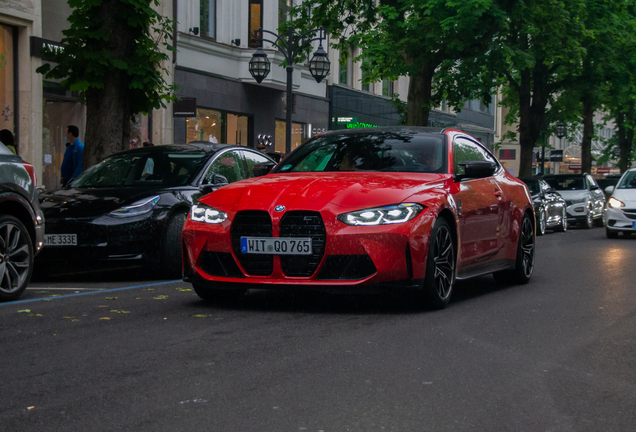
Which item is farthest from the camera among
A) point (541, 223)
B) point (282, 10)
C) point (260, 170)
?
point (282, 10)

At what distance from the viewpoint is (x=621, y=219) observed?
1986 cm

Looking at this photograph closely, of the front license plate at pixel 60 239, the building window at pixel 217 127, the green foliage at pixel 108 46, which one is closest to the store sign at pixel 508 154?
the building window at pixel 217 127

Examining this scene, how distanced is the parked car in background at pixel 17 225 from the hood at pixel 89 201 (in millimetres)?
1300

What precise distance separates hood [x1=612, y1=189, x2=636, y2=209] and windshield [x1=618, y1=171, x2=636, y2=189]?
18 centimetres

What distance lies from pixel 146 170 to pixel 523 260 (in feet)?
14.3

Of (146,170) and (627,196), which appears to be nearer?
(146,170)

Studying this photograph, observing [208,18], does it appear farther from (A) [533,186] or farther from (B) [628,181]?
(B) [628,181]

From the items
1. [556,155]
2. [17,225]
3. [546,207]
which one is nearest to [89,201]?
[17,225]

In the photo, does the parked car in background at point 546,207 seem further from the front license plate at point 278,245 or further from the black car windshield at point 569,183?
the front license plate at point 278,245


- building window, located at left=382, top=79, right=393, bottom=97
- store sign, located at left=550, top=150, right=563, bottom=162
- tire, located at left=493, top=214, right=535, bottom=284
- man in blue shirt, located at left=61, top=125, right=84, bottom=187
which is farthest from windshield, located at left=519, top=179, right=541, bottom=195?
store sign, located at left=550, top=150, right=563, bottom=162

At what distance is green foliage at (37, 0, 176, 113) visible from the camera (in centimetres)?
1365

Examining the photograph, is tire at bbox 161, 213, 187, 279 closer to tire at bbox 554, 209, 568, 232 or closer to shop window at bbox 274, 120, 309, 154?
tire at bbox 554, 209, 568, 232

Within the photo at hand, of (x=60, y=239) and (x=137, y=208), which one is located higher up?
(x=137, y=208)

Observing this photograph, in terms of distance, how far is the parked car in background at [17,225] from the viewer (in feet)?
26.4
